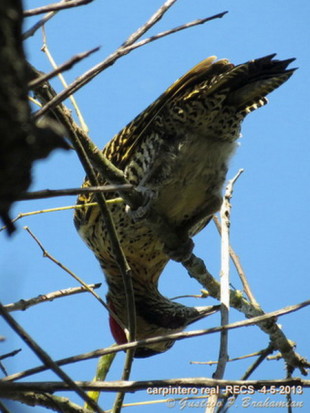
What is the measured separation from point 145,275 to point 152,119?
163 cm

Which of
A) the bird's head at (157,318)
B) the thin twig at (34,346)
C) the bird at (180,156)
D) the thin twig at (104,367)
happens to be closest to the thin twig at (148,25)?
the thin twig at (34,346)

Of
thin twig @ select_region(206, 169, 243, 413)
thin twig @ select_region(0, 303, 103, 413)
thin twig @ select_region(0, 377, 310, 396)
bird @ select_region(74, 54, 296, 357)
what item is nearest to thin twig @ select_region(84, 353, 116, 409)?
bird @ select_region(74, 54, 296, 357)

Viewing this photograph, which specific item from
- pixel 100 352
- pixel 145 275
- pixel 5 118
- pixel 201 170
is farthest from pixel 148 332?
pixel 5 118

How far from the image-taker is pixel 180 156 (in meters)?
5.16

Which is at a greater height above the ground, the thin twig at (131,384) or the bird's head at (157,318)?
the bird's head at (157,318)

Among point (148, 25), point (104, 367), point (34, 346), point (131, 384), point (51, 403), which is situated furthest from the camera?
point (104, 367)

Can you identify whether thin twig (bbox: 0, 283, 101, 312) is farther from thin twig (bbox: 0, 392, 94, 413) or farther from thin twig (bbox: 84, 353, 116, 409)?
thin twig (bbox: 84, 353, 116, 409)

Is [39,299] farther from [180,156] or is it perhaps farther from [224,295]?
[180,156]

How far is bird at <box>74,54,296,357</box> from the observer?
Result: 473 cm

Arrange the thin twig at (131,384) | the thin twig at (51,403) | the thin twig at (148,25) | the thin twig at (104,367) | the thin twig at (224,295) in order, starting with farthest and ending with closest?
1. the thin twig at (104,367)
2. the thin twig at (51,403)
3. the thin twig at (224,295)
4. the thin twig at (148,25)
5. the thin twig at (131,384)

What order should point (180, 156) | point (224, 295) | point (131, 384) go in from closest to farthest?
point (131, 384)
point (224, 295)
point (180, 156)

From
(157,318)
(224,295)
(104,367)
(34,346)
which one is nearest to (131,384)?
(34,346)

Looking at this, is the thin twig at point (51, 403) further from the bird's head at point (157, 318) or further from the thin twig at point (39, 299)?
the bird's head at point (157, 318)

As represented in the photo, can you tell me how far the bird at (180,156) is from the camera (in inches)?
186
